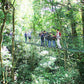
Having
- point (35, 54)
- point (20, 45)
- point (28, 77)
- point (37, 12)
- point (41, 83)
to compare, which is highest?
point (37, 12)

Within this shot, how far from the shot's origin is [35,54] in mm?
6375

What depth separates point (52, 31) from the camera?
397 centimetres

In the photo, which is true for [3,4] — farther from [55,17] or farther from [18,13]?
[55,17]

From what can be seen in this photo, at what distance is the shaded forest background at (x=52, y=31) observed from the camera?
3043mm

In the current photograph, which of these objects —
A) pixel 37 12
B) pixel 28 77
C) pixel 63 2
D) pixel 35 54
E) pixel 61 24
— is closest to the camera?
pixel 61 24

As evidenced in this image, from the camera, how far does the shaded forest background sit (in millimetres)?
3043

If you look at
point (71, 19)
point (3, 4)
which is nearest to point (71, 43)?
point (71, 19)

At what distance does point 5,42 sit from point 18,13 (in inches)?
38.9

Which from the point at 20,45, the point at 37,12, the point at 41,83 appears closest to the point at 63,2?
the point at 37,12

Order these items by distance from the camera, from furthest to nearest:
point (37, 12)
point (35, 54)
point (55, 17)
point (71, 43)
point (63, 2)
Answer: point (35, 54)
point (37, 12)
point (71, 43)
point (63, 2)
point (55, 17)

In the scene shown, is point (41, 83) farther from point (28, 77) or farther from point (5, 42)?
point (28, 77)

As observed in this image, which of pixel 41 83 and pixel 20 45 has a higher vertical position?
pixel 20 45

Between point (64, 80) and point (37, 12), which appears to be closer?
point (64, 80)

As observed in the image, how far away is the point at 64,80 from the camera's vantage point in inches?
126
